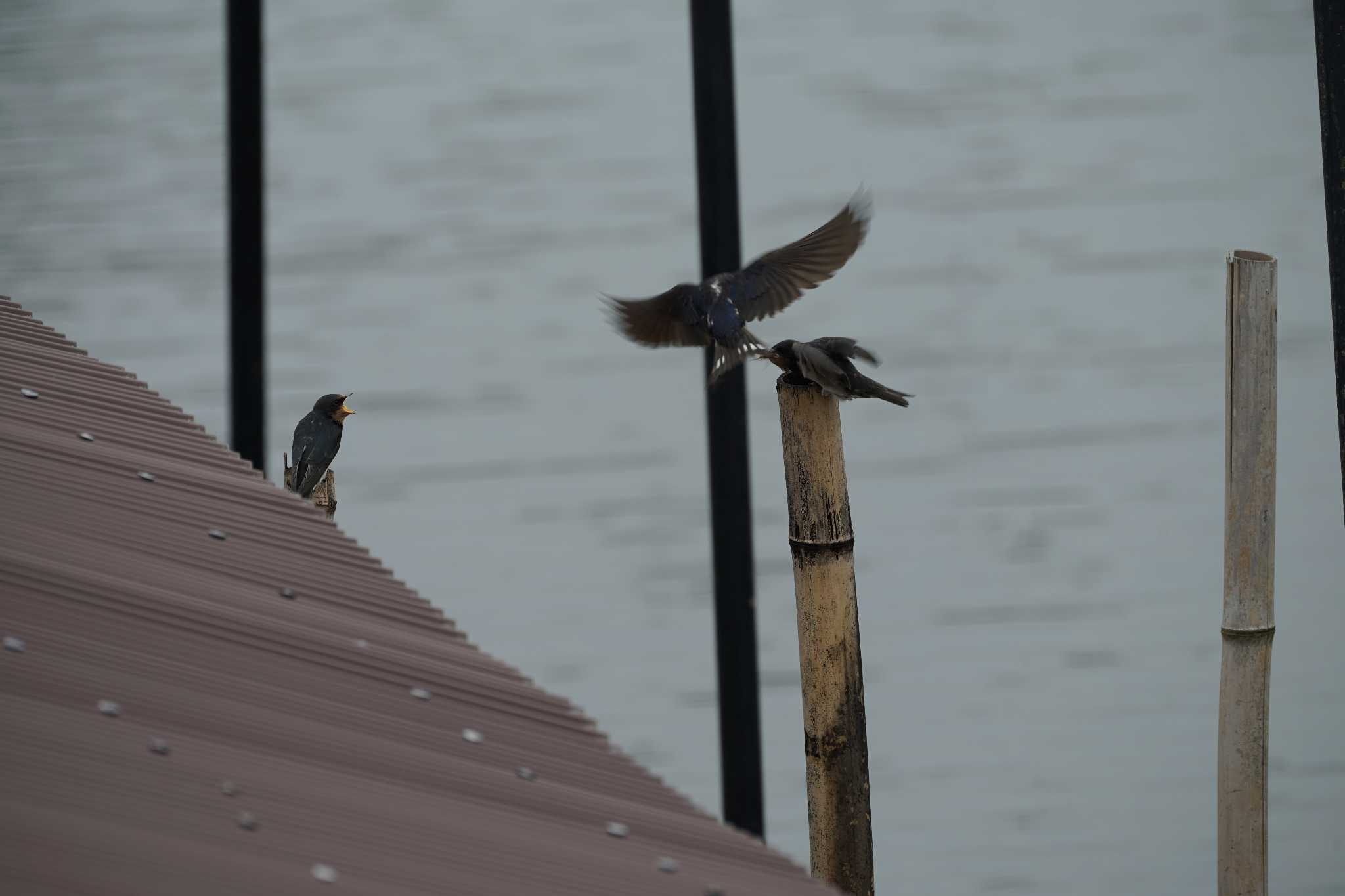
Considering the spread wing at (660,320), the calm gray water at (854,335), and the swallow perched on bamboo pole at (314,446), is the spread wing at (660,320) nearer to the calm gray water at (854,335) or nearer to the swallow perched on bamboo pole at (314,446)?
the swallow perched on bamboo pole at (314,446)

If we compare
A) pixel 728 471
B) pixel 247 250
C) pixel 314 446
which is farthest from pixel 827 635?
pixel 247 250

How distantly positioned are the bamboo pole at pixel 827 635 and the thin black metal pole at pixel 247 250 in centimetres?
153

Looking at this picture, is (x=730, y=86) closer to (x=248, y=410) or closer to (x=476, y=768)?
(x=248, y=410)

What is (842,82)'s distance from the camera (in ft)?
7.57

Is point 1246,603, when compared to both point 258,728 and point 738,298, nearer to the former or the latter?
point 738,298

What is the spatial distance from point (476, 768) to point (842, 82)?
6.49 ft

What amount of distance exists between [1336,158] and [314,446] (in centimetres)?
127

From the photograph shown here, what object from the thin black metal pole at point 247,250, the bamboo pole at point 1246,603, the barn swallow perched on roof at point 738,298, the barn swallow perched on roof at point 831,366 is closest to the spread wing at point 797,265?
the barn swallow perched on roof at point 738,298

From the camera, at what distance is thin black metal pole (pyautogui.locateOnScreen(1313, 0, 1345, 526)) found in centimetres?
123

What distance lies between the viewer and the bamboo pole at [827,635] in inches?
41.5

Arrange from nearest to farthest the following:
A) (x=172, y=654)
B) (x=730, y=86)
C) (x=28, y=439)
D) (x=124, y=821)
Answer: (x=124, y=821), (x=172, y=654), (x=28, y=439), (x=730, y=86)

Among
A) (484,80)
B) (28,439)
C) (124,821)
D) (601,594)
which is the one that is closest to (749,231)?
(484,80)

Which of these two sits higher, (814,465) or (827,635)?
(814,465)

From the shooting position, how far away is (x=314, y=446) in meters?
1.74
